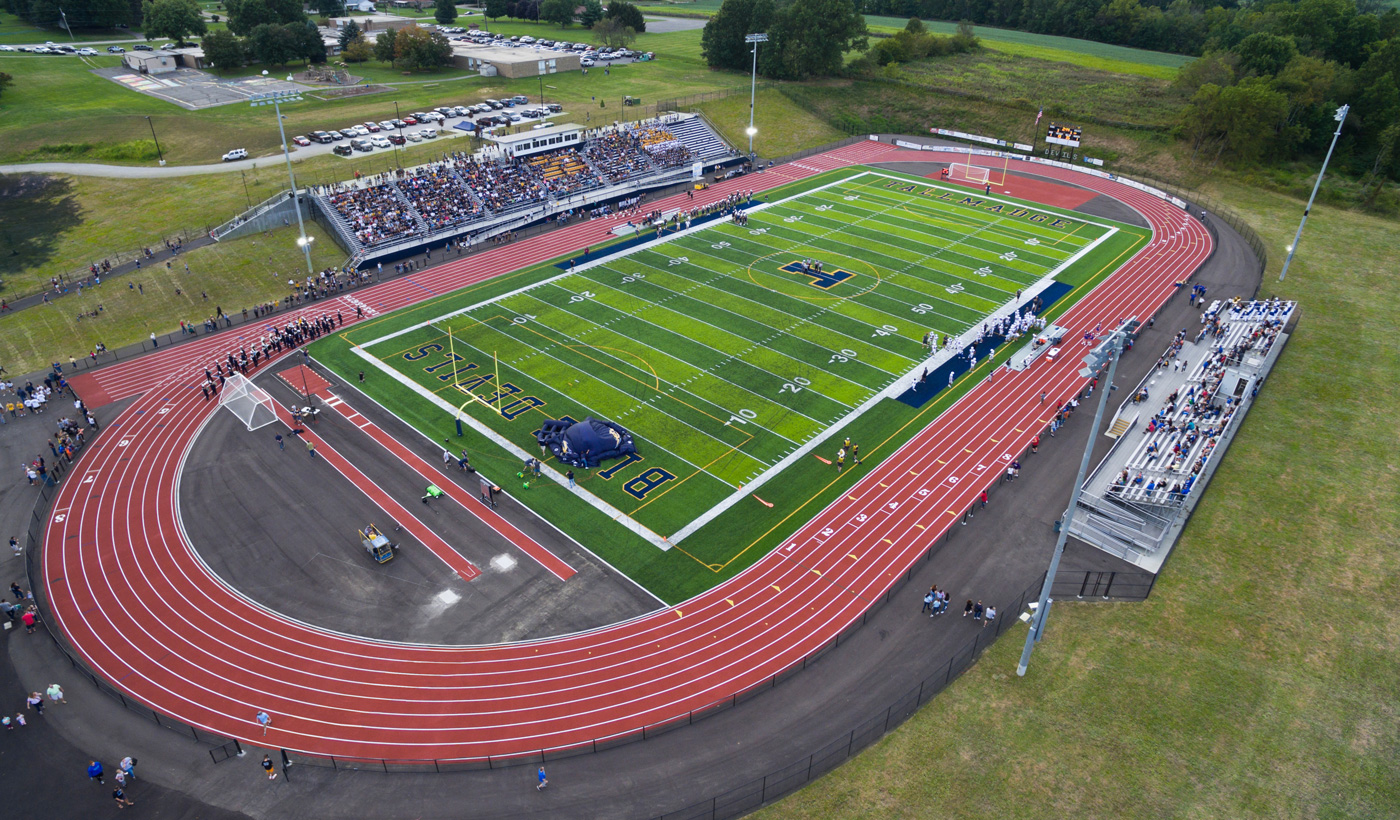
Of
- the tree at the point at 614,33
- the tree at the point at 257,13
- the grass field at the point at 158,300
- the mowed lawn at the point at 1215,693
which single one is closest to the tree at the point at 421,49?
the tree at the point at 257,13

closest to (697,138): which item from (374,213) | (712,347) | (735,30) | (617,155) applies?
(617,155)

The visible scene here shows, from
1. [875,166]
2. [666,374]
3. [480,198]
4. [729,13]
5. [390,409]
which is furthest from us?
[729,13]

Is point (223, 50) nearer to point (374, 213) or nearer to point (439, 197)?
point (439, 197)

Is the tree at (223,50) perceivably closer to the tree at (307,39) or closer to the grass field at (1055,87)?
the tree at (307,39)

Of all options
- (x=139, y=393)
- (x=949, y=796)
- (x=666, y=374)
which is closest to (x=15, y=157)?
(x=139, y=393)

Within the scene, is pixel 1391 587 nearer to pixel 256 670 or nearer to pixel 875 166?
pixel 256 670

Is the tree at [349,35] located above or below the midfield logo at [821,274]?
above

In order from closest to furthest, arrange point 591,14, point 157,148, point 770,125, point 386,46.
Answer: point 157,148
point 770,125
point 386,46
point 591,14
